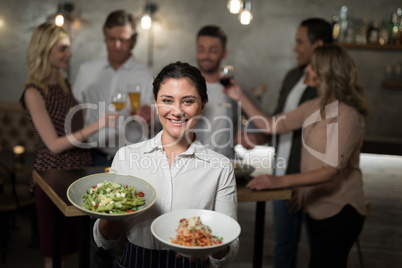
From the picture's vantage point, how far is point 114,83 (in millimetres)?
3148

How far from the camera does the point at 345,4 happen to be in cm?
582

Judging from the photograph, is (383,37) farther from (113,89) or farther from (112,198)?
(112,198)

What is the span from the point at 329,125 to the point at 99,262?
5.85 feet

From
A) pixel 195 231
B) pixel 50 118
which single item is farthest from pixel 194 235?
pixel 50 118

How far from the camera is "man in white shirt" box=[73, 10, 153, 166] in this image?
2932mm

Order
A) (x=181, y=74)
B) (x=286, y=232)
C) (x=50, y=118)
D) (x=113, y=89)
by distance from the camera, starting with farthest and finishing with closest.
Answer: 1. (x=113, y=89)
2. (x=286, y=232)
3. (x=50, y=118)
4. (x=181, y=74)

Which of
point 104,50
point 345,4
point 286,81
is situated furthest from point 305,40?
point 104,50

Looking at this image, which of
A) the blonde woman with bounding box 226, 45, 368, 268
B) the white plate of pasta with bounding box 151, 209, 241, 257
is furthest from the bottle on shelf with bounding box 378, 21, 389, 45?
the white plate of pasta with bounding box 151, 209, 241, 257

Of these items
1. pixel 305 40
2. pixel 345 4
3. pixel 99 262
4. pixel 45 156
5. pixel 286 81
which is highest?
pixel 345 4

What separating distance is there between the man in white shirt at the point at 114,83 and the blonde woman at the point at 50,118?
0.32 meters

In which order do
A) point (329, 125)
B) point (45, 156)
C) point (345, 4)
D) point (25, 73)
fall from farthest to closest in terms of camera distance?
point (25, 73) → point (345, 4) → point (45, 156) → point (329, 125)

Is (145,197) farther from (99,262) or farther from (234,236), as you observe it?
(99,262)

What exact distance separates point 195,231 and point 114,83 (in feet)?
6.64

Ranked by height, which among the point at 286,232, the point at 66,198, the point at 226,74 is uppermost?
the point at 226,74
